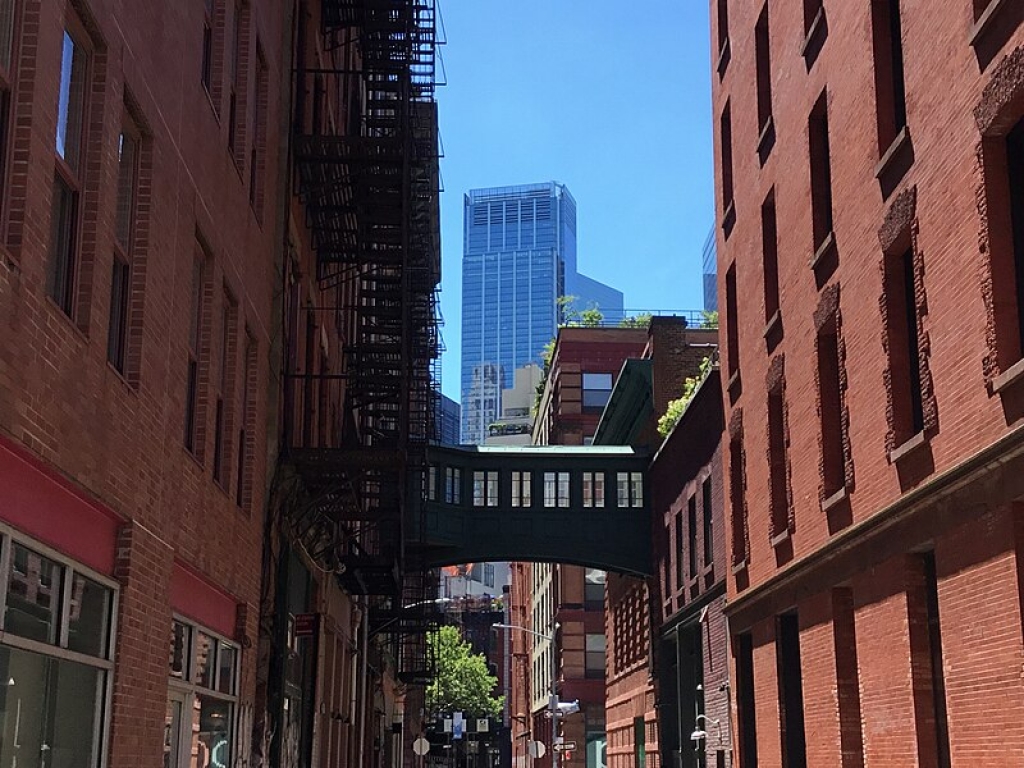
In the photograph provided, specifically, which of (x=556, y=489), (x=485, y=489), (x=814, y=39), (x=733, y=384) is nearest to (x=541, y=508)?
(x=556, y=489)

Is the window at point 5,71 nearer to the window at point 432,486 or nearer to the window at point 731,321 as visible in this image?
the window at point 731,321

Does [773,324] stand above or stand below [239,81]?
below

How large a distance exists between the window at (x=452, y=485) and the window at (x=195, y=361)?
28372 millimetres

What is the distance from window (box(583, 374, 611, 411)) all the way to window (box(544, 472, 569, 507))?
33.2 m

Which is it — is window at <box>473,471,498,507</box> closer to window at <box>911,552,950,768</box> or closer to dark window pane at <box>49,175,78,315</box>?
Answer: window at <box>911,552,950,768</box>

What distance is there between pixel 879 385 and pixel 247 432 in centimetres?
835

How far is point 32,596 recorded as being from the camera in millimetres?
8109

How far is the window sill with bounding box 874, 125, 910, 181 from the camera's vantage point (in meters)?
16.7

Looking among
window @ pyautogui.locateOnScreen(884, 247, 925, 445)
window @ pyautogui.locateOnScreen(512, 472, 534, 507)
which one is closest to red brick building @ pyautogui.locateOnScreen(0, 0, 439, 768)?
window @ pyautogui.locateOnScreen(884, 247, 925, 445)

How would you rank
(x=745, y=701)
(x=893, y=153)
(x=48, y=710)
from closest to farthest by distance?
(x=48, y=710) < (x=893, y=153) < (x=745, y=701)

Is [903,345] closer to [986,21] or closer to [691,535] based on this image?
[986,21]

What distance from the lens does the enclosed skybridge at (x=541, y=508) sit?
1640 inches

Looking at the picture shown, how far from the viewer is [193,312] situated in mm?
13172

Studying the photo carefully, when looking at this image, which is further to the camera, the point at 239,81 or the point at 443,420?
the point at 443,420
